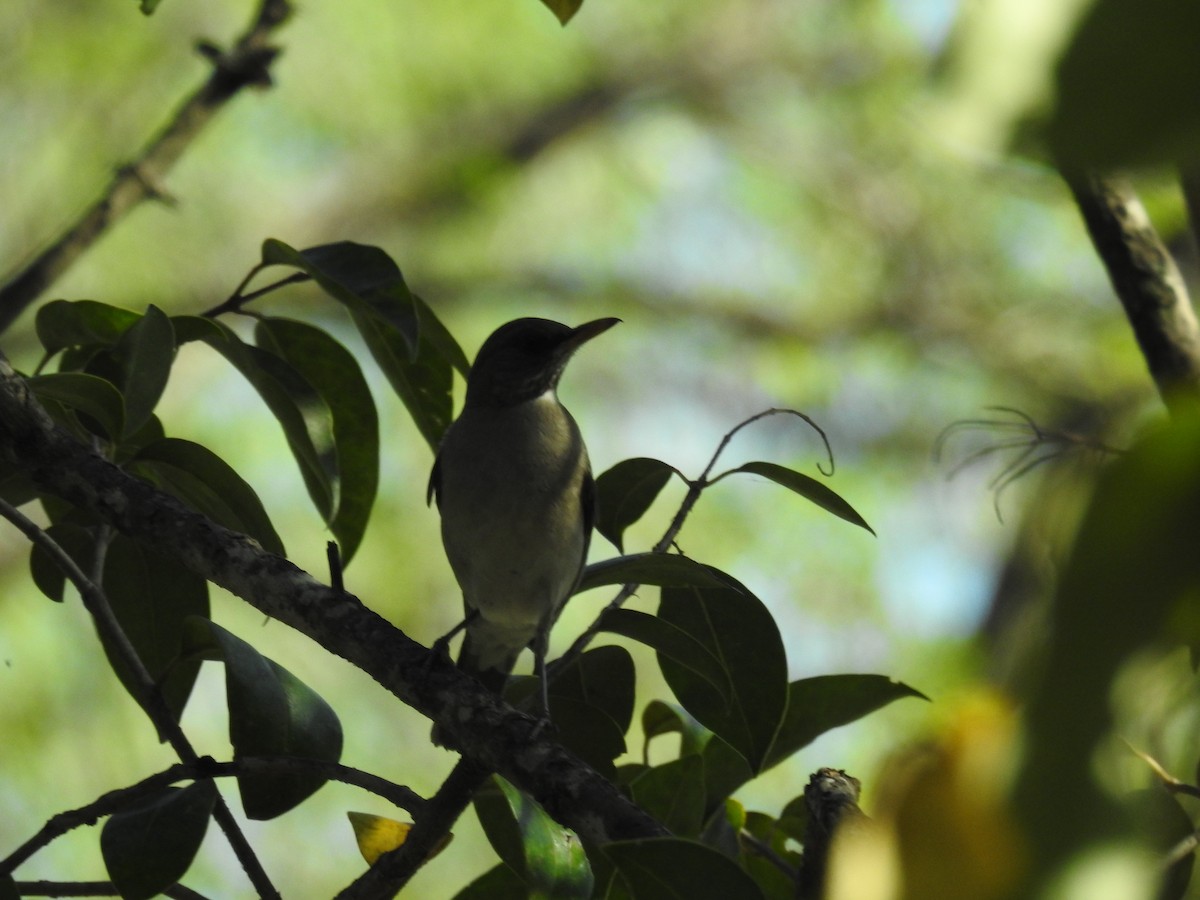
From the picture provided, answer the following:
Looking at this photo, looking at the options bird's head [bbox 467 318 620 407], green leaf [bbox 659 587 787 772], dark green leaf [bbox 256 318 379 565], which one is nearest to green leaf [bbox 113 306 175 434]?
dark green leaf [bbox 256 318 379 565]

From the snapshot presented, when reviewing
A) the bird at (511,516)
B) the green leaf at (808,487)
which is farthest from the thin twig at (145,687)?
the bird at (511,516)

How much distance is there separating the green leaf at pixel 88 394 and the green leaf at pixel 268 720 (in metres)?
0.43

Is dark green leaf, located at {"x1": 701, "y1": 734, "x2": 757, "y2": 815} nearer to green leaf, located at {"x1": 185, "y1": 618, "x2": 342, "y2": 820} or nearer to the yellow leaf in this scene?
the yellow leaf

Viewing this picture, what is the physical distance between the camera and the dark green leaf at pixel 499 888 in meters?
2.43

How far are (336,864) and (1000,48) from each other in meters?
10.4

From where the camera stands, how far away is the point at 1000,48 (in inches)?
22.6

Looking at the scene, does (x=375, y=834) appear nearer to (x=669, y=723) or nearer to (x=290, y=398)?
A: (x=669, y=723)

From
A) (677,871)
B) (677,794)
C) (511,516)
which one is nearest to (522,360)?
(511,516)

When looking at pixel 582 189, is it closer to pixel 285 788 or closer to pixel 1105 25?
pixel 285 788

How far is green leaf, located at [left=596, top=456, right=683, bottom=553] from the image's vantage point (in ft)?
8.93

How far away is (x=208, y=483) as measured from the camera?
99.5 inches

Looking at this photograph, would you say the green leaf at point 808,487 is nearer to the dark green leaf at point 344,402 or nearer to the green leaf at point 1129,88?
the dark green leaf at point 344,402

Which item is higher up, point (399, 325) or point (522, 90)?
point (522, 90)

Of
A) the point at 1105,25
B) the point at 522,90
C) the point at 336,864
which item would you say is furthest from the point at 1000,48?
the point at 522,90
